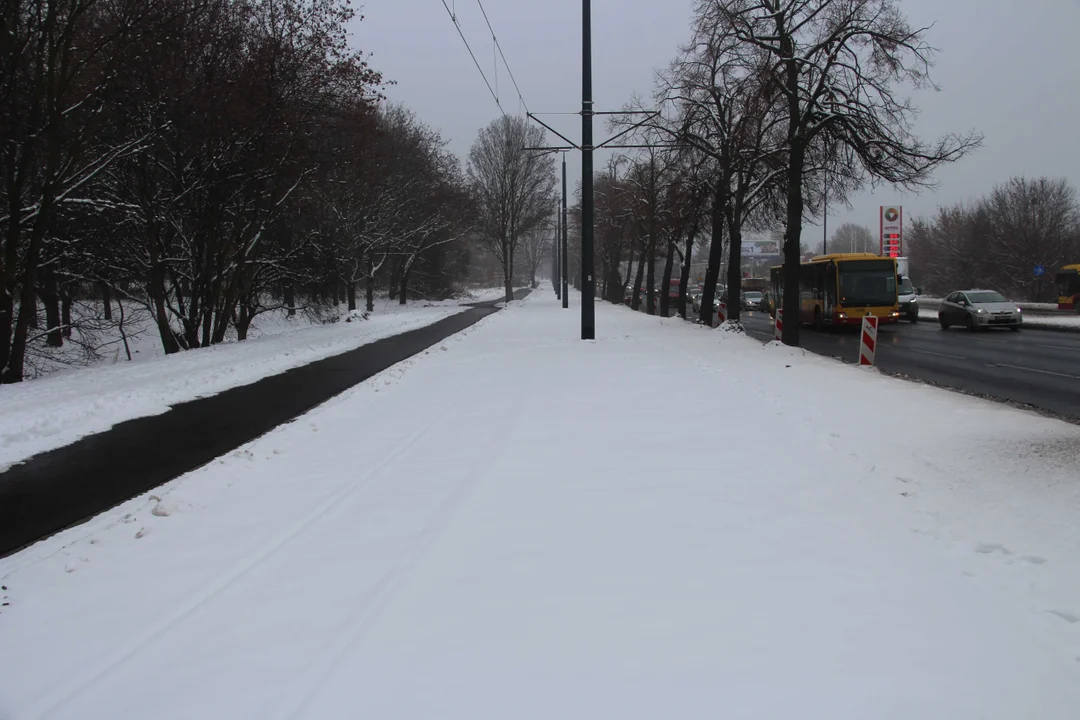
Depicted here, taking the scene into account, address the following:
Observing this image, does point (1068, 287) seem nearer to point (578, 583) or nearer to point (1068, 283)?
point (1068, 283)

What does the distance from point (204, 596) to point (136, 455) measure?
4594 millimetres

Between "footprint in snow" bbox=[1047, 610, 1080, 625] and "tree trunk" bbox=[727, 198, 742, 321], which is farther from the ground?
"tree trunk" bbox=[727, 198, 742, 321]

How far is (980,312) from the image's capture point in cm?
2841

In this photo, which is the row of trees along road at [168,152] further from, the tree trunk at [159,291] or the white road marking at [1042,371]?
the white road marking at [1042,371]

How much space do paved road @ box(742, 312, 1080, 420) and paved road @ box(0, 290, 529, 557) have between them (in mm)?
10788

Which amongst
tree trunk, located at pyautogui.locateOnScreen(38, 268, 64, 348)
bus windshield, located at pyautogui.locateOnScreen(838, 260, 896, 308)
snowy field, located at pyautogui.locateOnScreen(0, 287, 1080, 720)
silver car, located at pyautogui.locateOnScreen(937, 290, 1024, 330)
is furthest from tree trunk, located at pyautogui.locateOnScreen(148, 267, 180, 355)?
silver car, located at pyautogui.locateOnScreen(937, 290, 1024, 330)

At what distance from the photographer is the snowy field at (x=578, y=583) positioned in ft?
11.2

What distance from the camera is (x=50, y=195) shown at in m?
15.3

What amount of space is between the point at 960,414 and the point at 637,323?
20.6 meters

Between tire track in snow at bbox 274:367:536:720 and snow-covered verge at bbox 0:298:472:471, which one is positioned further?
snow-covered verge at bbox 0:298:472:471

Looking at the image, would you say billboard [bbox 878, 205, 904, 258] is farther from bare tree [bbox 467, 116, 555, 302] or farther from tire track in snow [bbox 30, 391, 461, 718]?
tire track in snow [bbox 30, 391, 461, 718]

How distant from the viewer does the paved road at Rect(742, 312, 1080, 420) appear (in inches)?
526

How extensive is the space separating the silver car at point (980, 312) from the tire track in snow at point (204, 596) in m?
27.6

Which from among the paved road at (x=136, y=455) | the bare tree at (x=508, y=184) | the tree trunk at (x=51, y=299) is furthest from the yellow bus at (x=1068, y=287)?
the tree trunk at (x=51, y=299)
